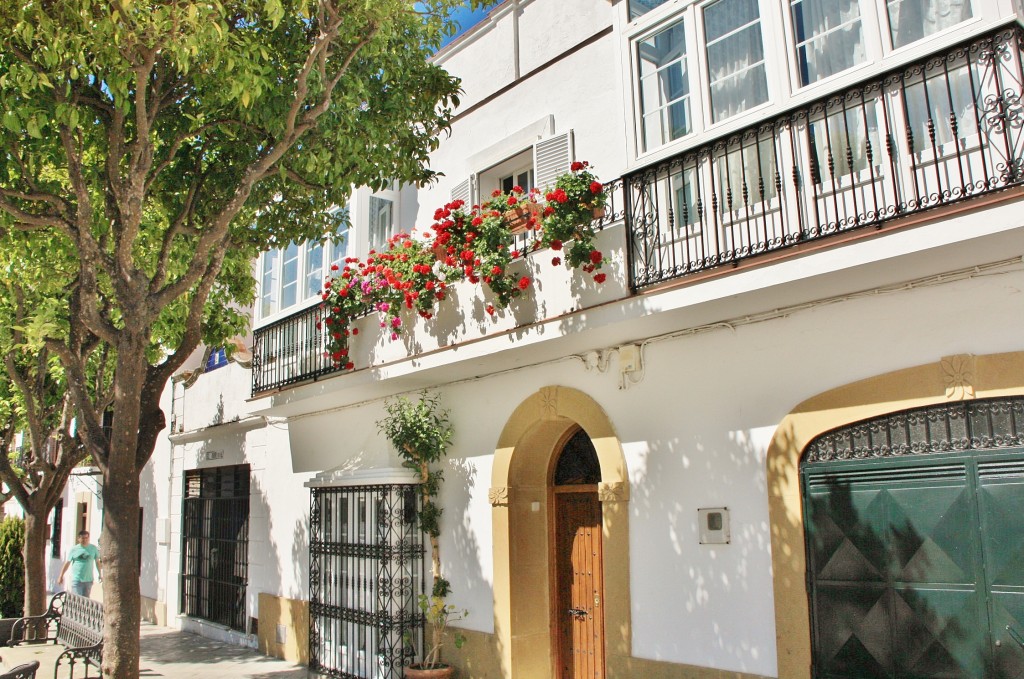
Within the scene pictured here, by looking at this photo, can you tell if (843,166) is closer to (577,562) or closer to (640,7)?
(640,7)

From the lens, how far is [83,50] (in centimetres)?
704

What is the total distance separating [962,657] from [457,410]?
5.93 meters

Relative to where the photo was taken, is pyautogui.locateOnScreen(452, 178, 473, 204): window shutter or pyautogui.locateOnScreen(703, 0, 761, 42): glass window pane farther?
pyautogui.locateOnScreen(452, 178, 473, 204): window shutter

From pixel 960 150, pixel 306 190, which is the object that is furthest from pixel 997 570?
pixel 306 190

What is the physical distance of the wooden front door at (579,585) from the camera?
873 centimetres

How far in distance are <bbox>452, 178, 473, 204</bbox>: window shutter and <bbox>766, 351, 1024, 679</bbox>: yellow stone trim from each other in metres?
5.35

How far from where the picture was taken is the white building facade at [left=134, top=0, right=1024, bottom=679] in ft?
19.0

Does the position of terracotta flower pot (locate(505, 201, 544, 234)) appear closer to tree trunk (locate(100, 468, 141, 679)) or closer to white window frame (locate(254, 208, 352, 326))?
white window frame (locate(254, 208, 352, 326))

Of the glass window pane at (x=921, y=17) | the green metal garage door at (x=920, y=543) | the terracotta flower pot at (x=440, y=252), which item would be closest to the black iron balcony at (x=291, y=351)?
the terracotta flower pot at (x=440, y=252)

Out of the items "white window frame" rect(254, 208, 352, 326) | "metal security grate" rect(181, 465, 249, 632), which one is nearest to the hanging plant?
"white window frame" rect(254, 208, 352, 326)

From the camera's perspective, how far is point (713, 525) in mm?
7148

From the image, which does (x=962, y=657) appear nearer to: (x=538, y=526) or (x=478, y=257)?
(x=538, y=526)

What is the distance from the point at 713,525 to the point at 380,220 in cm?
699

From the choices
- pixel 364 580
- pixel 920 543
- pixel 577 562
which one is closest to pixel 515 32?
pixel 577 562
